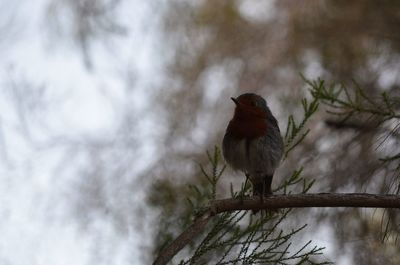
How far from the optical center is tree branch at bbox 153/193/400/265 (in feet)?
10.4

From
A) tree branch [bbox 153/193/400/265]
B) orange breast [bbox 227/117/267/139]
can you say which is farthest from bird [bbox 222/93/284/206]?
tree branch [bbox 153/193/400/265]

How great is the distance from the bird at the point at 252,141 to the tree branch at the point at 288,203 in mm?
949

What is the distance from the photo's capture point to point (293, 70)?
6125 millimetres

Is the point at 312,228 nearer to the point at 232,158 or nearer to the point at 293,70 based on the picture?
the point at 232,158

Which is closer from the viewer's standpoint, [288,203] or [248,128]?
[288,203]

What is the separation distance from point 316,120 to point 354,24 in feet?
2.90

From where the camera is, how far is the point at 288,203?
346 centimetres

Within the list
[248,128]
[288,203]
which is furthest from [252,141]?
[288,203]

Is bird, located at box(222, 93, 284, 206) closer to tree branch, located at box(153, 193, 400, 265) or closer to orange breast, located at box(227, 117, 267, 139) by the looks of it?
orange breast, located at box(227, 117, 267, 139)

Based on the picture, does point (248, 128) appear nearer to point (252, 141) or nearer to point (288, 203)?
point (252, 141)

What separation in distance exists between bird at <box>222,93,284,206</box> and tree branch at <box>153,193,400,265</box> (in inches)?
37.4

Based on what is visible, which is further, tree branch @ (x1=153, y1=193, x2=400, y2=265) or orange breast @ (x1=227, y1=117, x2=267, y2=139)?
orange breast @ (x1=227, y1=117, x2=267, y2=139)

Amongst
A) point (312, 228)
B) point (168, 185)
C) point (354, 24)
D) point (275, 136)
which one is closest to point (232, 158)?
point (275, 136)

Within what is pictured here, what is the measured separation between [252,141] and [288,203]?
118cm
